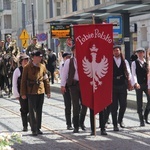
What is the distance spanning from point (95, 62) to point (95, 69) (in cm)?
14

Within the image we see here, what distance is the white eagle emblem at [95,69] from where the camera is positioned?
11.5 m

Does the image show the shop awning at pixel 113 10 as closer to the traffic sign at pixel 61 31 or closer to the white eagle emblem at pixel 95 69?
the traffic sign at pixel 61 31

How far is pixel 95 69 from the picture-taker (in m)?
11.5

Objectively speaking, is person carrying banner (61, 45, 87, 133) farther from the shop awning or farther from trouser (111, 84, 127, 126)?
the shop awning

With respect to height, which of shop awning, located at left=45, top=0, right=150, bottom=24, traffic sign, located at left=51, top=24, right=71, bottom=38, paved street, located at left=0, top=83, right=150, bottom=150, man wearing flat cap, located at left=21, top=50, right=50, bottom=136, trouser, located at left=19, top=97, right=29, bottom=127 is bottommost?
paved street, located at left=0, top=83, right=150, bottom=150

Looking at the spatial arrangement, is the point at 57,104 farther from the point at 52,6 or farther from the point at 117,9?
the point at 52,6

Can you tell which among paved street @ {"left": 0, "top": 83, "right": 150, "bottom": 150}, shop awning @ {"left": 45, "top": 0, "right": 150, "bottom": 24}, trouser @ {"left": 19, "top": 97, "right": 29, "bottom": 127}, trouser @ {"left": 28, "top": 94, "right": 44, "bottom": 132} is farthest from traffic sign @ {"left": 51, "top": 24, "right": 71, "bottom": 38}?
trouser @ {"left": 28, "top": 94, "right": 44, "bottom": 132}

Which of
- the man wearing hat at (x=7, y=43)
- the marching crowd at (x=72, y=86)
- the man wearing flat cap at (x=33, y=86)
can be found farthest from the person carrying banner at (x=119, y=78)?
the man wearing hat at (x=7, y=43)

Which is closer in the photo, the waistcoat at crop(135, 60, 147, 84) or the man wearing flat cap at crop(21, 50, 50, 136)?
the man wearing flat cap at crop(21, 50, 50, 136)

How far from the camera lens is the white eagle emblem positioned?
11.5 meters

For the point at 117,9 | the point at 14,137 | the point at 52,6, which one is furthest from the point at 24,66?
the point at 52,6

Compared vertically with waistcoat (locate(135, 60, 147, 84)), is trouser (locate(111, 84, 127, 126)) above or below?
below

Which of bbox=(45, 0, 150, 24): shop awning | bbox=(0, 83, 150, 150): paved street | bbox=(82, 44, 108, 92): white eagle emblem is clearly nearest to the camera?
bbox=(0, 83, 150, 150): paved street

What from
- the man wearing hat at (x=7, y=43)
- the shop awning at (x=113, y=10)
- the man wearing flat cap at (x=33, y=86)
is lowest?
the man wearing flat cap at (x=33, y=86)
